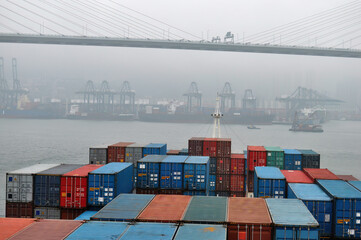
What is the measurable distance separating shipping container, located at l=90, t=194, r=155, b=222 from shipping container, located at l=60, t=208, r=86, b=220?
3.64 metres

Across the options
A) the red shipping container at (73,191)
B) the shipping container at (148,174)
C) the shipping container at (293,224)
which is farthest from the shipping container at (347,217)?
the red shipping container at (73,191)

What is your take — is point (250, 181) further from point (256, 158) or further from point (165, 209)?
point (165, 209)

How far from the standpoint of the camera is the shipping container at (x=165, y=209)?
7333 millimetres

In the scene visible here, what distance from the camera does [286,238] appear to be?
682 centimetres

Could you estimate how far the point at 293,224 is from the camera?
268 inches

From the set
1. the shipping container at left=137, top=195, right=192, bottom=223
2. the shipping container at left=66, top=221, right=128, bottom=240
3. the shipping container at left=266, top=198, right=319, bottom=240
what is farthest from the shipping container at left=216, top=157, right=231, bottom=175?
the shipping container at left=66, top=221, right=128, bottom=240

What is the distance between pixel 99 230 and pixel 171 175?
24.9ft

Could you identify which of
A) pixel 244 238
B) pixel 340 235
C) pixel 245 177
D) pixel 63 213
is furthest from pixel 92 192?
pixel 245 177

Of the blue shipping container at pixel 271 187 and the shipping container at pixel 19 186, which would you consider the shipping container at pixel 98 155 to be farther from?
the blue shipping container at pixel 271 187

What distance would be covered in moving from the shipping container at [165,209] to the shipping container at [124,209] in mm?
172

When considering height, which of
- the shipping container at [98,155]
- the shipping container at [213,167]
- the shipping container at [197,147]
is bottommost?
the shipping container at [213,167]

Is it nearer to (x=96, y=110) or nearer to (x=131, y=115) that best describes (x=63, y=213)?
(x=131, y=115)

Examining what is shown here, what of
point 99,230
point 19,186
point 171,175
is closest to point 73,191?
point 19,186

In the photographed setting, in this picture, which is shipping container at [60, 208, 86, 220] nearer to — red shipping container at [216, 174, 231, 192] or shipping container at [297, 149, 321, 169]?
red shipping container at [216, 174, 231, 192]
